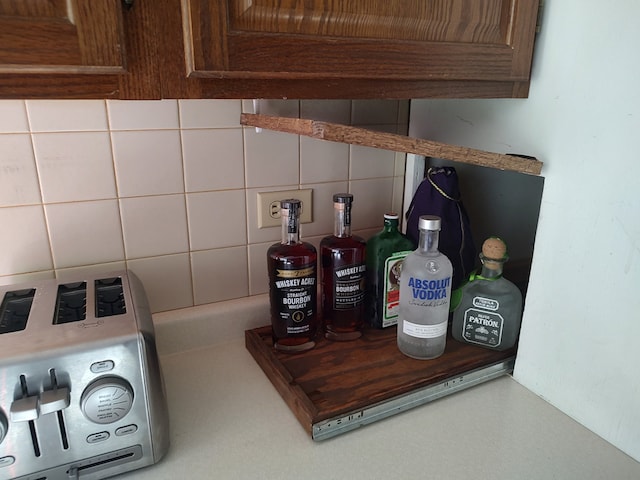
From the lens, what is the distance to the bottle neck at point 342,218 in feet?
2.67

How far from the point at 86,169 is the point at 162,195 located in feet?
0.41

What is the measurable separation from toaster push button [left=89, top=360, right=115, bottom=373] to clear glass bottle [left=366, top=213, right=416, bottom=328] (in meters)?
0.48

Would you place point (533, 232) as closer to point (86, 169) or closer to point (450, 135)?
point (450, 135)

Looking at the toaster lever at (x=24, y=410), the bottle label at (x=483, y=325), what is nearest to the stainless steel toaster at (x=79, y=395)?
the toaster lever at (x=24, y=410)

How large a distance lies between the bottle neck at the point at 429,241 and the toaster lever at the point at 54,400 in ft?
1.78

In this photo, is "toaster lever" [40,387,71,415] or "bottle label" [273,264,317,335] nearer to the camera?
"toaster lever" [40,387,71,415]

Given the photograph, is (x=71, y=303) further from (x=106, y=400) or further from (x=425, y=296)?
(x=425, y=296)

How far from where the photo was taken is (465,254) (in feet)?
2.98

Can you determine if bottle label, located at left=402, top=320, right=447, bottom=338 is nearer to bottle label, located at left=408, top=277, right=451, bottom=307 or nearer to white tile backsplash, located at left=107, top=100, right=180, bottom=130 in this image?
bottle label, located at left=408, top=277, right=451, bottom=307

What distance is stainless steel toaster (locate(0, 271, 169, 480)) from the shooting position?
0.51 m

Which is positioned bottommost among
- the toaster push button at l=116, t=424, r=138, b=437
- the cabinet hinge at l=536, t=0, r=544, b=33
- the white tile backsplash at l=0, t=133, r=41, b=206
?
the toaster push button at l=116, t=424, r=138, b=437

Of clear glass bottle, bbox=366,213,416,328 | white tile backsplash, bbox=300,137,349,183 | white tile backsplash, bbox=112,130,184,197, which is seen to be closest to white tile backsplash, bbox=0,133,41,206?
white tile backsplash, bbox=112,130,184,197

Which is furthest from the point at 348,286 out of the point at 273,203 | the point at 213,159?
the point at 213,159

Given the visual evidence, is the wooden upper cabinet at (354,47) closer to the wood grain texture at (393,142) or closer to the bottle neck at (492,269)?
the wood grain texture at (393,142)
